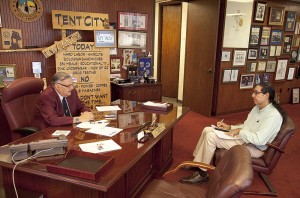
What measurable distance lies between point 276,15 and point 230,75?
69.4 inches

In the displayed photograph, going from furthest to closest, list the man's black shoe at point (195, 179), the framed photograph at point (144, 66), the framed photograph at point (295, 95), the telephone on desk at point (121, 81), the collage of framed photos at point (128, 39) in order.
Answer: the framed photograph at point (295, 95)
the framed photograph at point (144, 66)
the collage of framed photos at point (128, 39)
the telephone on desk at point (121, 81)
the man's black shoe at point (195, 179)

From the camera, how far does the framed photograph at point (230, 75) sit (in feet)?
16.5

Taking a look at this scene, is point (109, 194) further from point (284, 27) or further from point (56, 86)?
point (284, 27)

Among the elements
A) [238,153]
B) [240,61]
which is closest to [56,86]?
[238,153]

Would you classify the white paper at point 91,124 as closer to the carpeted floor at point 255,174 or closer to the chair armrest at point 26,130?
the chair armrest at point 26,130

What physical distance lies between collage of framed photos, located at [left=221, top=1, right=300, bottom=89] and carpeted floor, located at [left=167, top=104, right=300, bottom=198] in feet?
3.02

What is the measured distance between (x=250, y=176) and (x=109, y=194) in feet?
3.16

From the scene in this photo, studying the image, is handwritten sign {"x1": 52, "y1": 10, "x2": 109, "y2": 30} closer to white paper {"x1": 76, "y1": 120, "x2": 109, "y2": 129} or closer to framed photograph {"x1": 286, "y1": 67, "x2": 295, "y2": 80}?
white paper {"x1": 76, "y1": 120, "x2": 109, "y2": 129}

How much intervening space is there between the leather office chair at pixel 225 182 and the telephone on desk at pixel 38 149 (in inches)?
26.3

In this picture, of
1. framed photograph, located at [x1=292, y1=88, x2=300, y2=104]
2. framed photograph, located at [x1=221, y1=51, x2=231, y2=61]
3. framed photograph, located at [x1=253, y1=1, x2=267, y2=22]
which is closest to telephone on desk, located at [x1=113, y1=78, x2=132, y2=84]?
framed photograph, located at [x1=221, y1=51, x2=231, y2=61]

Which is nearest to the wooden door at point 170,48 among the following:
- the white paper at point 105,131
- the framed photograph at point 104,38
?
the framed photograph at point 104,38

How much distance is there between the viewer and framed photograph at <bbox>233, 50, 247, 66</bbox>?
5064 millimetres

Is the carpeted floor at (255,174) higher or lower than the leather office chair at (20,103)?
lower

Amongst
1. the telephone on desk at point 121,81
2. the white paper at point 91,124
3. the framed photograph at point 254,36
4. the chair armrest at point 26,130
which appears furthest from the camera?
the framed photograph at point 254,36
